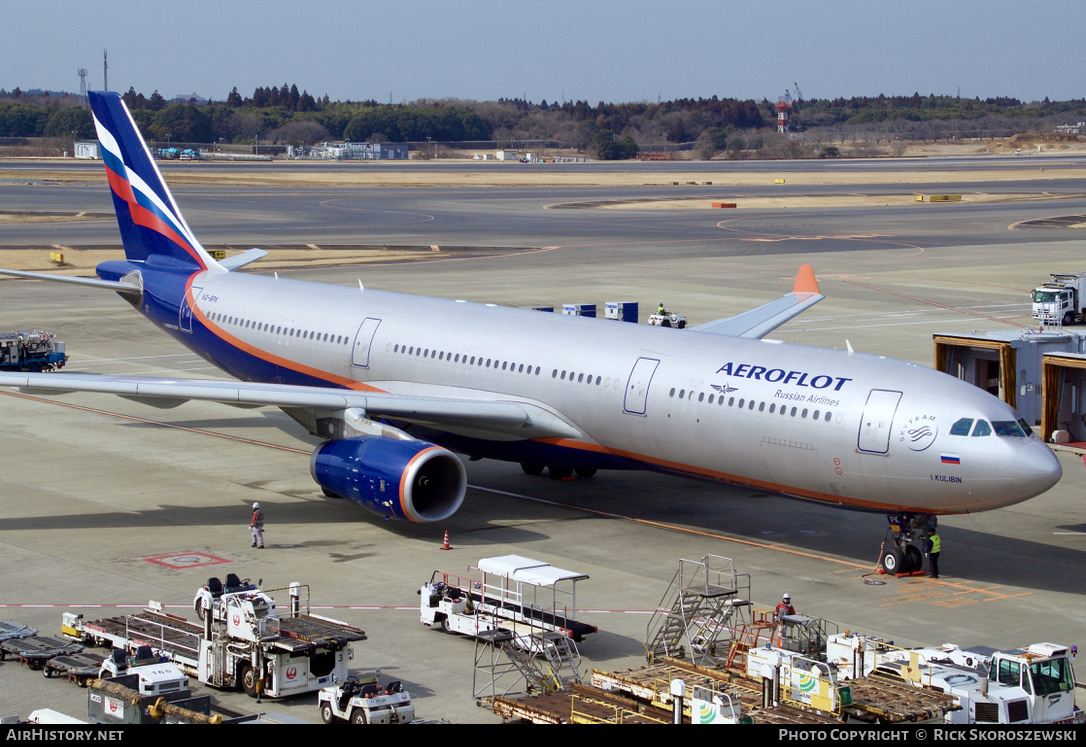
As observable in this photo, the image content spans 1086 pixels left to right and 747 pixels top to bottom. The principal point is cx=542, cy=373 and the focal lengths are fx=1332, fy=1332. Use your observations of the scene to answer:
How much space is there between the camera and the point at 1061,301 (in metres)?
59.7

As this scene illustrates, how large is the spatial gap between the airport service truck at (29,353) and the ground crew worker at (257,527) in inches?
855

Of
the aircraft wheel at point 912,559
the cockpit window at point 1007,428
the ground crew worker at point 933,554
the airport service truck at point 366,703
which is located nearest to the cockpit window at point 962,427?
the cockpit window at point 1007,428

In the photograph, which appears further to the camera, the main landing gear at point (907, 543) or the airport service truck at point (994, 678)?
the main landing gear at point (907, 543)

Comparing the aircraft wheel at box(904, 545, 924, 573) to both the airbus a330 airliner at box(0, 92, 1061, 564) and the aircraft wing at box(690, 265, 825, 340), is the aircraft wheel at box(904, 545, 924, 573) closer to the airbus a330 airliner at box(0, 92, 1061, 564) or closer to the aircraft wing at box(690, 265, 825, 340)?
the airbus a330 airliner at box(0, 92, 1061, 564)

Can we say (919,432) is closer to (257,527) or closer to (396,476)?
(396,476)

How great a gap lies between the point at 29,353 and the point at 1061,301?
43.3 metres

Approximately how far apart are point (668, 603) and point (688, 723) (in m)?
6.94

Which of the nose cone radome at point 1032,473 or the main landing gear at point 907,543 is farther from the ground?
the nose cone radome at point 1032,473

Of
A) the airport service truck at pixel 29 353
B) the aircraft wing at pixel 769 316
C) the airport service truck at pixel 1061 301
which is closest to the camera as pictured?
the aircraft wing at pixel 769 316

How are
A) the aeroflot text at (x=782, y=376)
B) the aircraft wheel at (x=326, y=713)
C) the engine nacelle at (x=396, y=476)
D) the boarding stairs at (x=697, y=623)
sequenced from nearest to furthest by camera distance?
the aircraft wheel at (x=326, y=713), the boarding stairs at (x=697, y=623), the aeroflot text at (x=782, y=376), the engine nacelle at (x=396, y=476)

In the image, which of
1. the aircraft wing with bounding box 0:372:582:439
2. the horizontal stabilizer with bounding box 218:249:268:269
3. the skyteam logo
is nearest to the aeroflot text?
the skyteam logo

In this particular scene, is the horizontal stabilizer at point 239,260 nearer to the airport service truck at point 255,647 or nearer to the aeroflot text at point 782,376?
the aeroflot text at point 782,376

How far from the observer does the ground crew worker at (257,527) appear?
27.5 m

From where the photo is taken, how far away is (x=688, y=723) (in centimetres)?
1709
